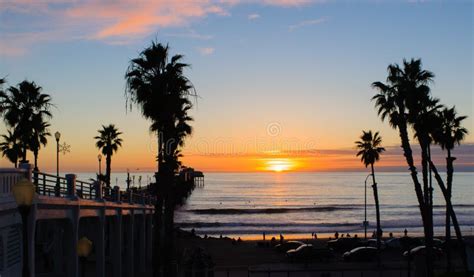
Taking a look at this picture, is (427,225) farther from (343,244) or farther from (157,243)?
(343,244)

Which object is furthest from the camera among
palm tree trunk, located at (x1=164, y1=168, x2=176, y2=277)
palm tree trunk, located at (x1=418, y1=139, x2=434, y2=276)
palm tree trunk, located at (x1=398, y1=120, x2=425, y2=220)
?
palm tree trunk, located at (x1=398, y1=120, x2=425, y2=220)

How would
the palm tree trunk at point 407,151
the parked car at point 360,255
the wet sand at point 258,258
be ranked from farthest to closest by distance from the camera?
the parked car at point 360,255 → the wet sand at point 258,258 → the palm tree trunk at point 407,151

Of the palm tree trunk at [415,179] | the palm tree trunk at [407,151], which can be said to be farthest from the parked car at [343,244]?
the palm tree trunk at [407,151]

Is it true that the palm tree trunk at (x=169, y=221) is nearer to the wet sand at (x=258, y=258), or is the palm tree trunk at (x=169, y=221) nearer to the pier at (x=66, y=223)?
the pier at (x=66, y=223)

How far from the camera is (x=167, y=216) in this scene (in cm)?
2923

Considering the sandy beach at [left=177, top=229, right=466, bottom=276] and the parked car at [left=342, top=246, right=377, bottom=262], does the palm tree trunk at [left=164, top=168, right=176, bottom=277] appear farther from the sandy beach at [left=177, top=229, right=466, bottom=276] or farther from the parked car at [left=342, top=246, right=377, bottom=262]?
the parked car at [left=342, top=246, right=377, bottom=262]

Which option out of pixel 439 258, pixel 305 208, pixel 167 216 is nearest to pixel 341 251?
pixel 439 258

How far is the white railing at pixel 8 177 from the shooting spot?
14.4 metres

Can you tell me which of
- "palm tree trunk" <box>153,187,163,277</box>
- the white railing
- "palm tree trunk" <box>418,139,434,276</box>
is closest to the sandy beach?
"palm tree trunk" <box>418,139,434,276</box>

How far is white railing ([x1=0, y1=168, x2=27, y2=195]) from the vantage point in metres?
14.4

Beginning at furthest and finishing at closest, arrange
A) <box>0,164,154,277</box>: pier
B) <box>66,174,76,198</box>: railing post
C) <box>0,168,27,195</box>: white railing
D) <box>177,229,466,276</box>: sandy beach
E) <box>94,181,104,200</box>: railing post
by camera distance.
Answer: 1. <box>177,229,466,276</box>: sandy beach
2. <box>94,181,104,200</box>: railing post
3. <box>66,174,76,198</box>: railing post
4. <box>0,164,154,277</box>: pier
5. <box>0,168,27,195</box>: white railing

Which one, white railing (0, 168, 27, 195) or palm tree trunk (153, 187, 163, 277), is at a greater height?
white railing (0, 168, 27, 195)

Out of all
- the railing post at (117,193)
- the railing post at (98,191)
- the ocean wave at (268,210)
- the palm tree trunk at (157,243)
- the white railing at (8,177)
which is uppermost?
the white railing at (8,177)

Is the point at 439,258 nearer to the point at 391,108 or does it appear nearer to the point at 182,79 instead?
the point at 391,108
